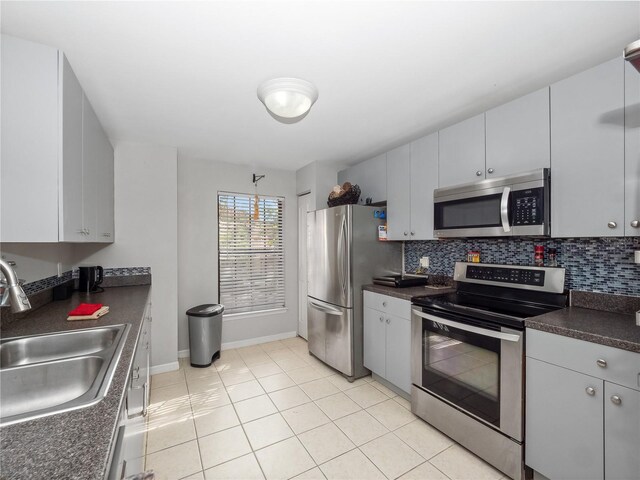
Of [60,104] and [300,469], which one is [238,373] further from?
[60,104]

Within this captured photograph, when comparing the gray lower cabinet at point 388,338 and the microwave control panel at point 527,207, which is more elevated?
the microwave control panel at point 527,207

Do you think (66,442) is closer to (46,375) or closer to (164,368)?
(46,375)

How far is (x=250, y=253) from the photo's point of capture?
3834mm

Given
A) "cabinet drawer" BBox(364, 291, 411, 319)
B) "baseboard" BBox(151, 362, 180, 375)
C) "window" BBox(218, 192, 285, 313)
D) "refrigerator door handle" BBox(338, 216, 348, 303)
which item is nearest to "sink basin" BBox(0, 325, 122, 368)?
"baseboard" BBox(151, 362, 180, 375)

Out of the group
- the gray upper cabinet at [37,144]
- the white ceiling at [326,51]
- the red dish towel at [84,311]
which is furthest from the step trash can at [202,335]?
the white ceiling at [326,51]

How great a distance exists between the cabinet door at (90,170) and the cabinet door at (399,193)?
95.6 inches

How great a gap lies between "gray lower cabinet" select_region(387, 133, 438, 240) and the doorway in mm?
1401

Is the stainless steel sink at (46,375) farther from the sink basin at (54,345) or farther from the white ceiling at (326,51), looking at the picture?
the white ceiling at (326,51)

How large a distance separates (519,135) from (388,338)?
72.5 inches

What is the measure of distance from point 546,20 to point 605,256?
54.7 inches

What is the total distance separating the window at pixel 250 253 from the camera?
12.1 ft

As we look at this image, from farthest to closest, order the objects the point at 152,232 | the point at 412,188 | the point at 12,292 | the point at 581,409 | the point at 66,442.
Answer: the point at 152,232 < the point at 412,188 < the point at 581,409 < the point at 12,292 < the point at 66,442

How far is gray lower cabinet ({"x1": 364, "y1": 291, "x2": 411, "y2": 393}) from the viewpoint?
2398mm

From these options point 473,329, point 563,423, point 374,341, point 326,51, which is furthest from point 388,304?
point 326,51
